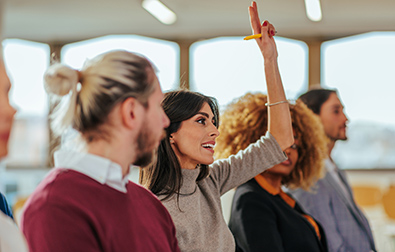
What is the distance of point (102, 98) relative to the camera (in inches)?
41.1

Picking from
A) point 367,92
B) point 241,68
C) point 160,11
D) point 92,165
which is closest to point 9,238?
point 92,165

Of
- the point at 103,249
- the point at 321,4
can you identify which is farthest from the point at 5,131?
the point at 321,4

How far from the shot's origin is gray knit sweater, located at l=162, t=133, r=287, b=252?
58.8 inches

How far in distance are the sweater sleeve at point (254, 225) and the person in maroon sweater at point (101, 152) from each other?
830 mm

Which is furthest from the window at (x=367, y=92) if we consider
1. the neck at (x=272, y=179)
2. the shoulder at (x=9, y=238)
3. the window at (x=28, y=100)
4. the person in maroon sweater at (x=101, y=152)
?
the shoulder at (x=9, y=238)

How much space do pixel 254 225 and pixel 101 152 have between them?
39.0 inches

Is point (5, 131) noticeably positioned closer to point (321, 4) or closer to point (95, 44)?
point (321, 4)

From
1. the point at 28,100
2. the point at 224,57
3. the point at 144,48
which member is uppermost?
the point at 144,48

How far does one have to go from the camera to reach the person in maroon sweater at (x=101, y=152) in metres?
0.99

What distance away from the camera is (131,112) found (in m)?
1.07

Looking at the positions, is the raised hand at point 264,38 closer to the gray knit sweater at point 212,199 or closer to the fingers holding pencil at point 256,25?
the fingers holding pencil at point 256,25

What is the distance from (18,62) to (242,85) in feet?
10.4

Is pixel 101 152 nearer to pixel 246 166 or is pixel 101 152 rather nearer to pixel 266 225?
pixel 246 166

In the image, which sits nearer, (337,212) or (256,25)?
(256,25)
